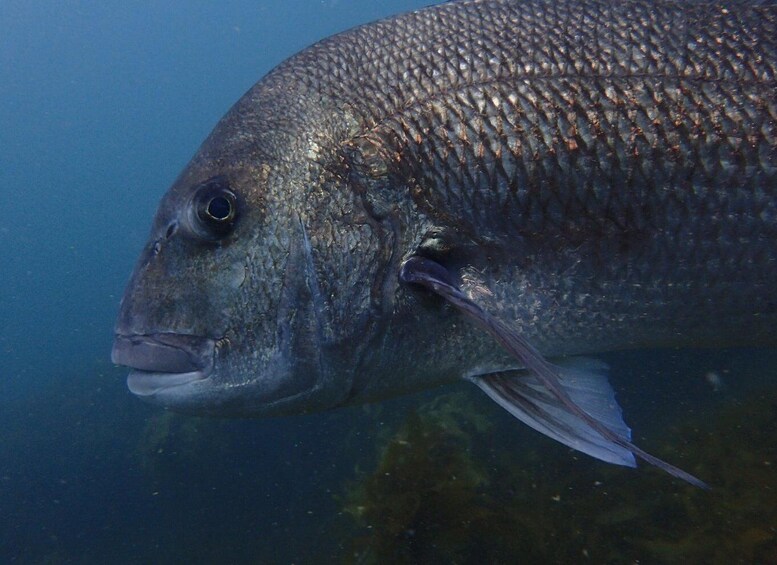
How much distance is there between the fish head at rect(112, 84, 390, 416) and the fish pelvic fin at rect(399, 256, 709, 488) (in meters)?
0.25

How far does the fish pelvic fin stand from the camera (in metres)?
1.64

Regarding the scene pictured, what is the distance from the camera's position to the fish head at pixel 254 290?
1.92m

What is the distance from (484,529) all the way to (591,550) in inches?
28.7

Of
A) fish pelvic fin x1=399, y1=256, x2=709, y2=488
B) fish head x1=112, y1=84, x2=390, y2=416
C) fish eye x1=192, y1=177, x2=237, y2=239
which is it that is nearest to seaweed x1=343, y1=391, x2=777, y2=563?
fish pelvic fin x1=399, y1=256, x2=709, y2=488

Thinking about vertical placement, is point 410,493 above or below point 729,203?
below

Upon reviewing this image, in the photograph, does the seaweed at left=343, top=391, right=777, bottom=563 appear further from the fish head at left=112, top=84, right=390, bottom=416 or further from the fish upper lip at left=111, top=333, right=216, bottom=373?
the fish upper lip at left=111, top=333, right=216, bottom=373

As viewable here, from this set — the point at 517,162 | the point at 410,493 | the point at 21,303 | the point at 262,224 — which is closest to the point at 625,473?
the point at 410,493

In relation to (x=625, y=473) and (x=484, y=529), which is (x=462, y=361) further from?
(x=625, y=473)

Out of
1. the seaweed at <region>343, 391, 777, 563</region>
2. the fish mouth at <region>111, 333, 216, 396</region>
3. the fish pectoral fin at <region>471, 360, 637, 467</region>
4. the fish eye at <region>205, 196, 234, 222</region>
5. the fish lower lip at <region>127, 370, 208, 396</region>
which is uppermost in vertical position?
the fish eye at <region>205, 196, 234, 222</region>

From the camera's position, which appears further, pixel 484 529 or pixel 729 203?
pixel 484 529

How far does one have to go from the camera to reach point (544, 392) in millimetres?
2146

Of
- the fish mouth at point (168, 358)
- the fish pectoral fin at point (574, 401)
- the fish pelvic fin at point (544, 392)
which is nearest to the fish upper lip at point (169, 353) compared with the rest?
the fish mouth at point (168, 358)

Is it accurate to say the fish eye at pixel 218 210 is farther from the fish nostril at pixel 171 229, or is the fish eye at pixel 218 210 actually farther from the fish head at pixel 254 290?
the fish nostril at pixel 171 229

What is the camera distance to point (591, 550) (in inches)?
128
